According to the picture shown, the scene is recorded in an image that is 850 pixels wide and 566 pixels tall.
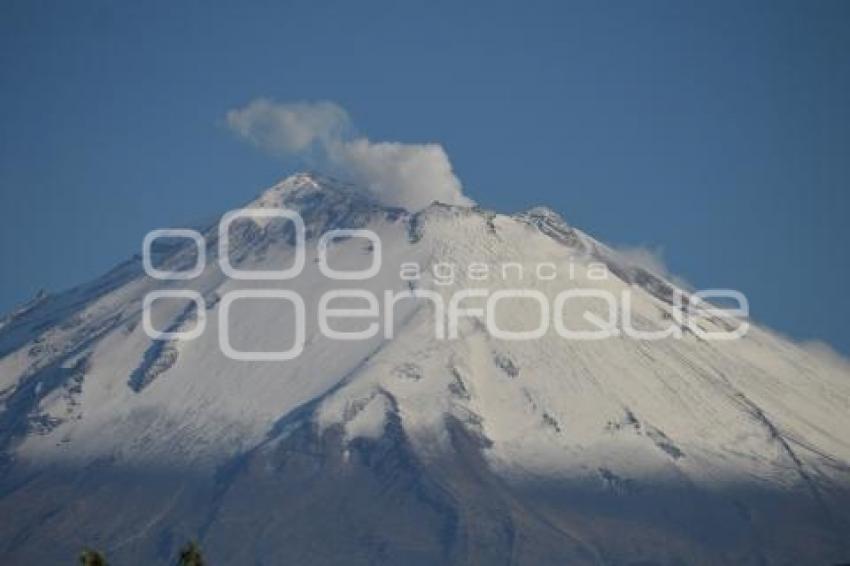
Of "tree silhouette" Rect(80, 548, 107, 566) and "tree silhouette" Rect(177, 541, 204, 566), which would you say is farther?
"tree silhouette" Rect(177, 541, 204, 566)

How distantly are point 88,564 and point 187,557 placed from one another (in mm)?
3747

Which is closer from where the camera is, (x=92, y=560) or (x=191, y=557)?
(x=92, y=560)

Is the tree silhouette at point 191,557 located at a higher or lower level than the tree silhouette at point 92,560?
higher

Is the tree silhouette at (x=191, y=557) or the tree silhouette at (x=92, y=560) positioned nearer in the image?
the tree silhouette at (x=92, y=560)

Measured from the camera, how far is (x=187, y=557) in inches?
2840

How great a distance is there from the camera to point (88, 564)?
70.6m

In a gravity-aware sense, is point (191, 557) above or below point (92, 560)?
above

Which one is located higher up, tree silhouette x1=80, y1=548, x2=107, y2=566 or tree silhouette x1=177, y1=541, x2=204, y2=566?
tree silhouette x1=177, y1=541, x2=204, y2=566
